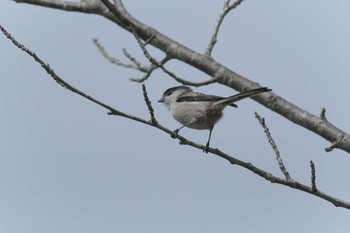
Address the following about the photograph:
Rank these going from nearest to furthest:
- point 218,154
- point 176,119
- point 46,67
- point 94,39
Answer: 1. point 46,67
2. point 218,154
3. point 94,39
4. point 176,119

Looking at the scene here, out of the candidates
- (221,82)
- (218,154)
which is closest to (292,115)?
(221,82)

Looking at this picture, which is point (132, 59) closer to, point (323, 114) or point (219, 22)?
point (219, 22)

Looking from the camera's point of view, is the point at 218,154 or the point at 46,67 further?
the point at 218,154

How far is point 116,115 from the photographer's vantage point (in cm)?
475

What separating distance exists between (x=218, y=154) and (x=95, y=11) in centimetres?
232

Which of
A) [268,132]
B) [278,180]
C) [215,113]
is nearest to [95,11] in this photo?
[215,113]

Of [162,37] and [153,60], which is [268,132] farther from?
[162,37]

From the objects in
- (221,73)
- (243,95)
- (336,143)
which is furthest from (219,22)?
(336,143)

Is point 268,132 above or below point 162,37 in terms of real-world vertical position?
below

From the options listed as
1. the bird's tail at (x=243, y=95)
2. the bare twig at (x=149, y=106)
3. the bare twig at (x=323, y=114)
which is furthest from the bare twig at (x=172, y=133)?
the bare twig at (x=323, y=114)

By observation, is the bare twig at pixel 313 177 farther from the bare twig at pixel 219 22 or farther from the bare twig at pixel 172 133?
the bare twig at pixel 219 22

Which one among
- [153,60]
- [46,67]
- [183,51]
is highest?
[183,51]

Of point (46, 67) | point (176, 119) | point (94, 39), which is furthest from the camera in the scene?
point (176, 119)

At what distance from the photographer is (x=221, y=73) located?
20.0 ft
